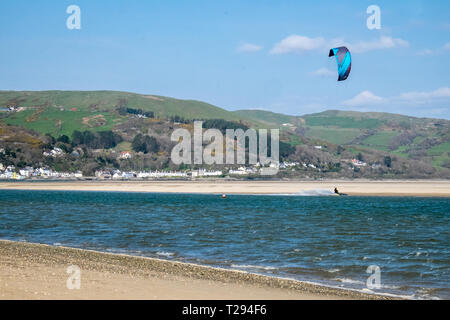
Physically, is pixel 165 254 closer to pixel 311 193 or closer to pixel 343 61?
pixel 343 61

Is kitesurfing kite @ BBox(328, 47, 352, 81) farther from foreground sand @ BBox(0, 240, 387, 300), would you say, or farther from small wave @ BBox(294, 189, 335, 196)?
small wave @ BBox(294, 189, 335, 196)

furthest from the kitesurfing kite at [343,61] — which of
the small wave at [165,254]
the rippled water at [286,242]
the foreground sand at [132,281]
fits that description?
the foreground sand at [132,281]

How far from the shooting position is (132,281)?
1439 cm

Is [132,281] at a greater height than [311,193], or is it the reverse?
[132,281]

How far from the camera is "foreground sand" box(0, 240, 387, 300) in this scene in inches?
484

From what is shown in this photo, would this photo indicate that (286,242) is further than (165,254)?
Yes

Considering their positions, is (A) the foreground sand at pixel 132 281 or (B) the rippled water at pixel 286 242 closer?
(A) the foreground sand at pixel 132 281

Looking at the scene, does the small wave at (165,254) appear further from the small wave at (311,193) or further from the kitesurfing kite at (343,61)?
the small wave at (311,193)

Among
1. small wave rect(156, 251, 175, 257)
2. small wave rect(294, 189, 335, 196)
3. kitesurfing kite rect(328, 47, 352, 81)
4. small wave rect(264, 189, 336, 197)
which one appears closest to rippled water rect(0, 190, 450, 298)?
small wave rect(156, 251, 175, 257)

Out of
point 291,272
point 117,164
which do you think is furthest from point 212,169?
point 291,272

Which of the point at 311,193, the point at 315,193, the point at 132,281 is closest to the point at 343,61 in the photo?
the point at 132,281

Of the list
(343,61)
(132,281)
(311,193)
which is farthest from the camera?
(311,193)

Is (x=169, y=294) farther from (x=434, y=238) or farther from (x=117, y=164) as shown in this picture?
(x=117, y=164)

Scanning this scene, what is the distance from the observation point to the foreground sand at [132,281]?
12.3 m
